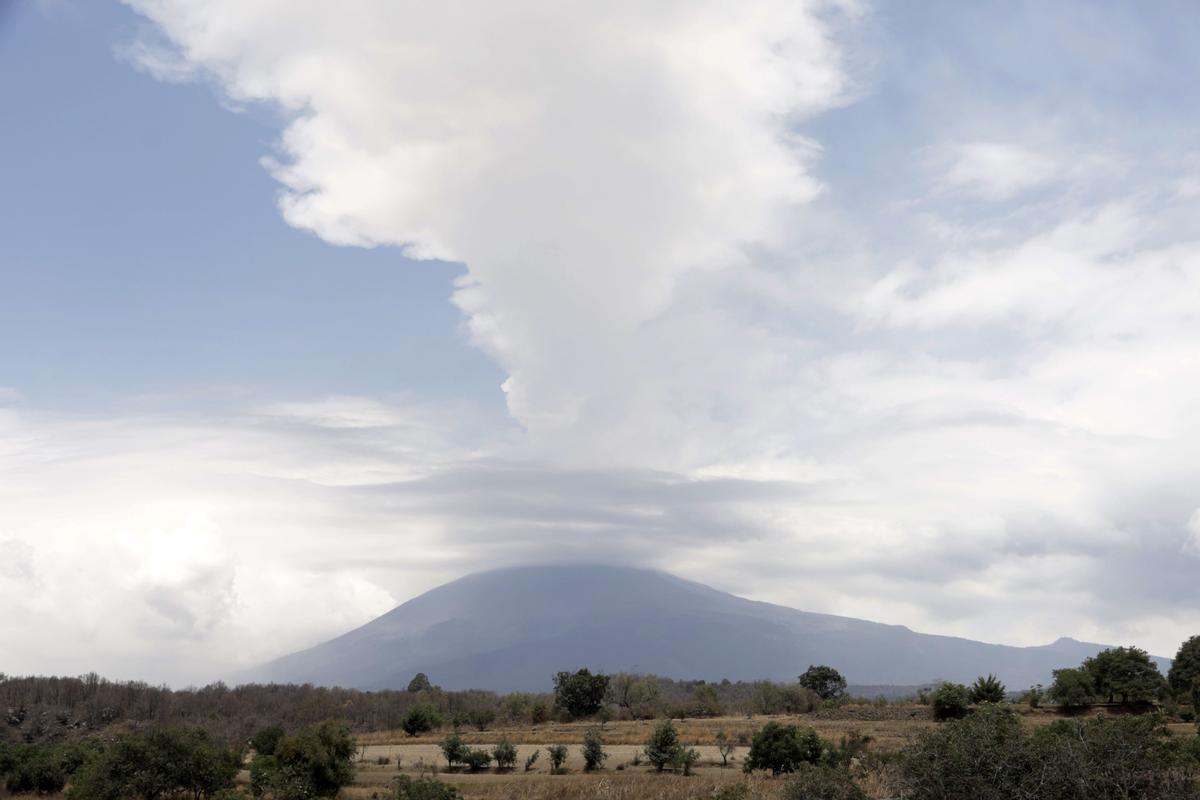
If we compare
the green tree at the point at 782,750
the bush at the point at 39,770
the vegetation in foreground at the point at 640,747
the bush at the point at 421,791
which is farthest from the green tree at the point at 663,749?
the bush at the point at 39,770

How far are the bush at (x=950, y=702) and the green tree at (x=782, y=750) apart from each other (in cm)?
1926

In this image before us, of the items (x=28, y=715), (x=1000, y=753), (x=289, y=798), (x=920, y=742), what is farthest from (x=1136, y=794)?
(x=28, y=715)

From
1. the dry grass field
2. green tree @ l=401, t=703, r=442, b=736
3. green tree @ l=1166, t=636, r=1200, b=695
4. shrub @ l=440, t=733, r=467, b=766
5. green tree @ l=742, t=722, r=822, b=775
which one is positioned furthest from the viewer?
green tree @ l=401, t=703, r=442, b=736

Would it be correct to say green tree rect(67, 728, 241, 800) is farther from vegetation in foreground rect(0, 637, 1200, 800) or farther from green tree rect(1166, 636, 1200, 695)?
green tree rect(1166, 636, 1200, 695)

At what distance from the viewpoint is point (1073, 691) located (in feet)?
152

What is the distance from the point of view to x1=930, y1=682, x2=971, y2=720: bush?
1821 inches

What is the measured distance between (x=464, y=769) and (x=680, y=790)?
46.3 feet

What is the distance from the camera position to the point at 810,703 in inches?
2458

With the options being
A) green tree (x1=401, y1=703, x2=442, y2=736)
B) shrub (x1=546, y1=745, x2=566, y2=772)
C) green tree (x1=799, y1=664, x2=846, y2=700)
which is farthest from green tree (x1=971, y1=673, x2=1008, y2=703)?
green tree (x1=401, y1=703, x2=442, y2=736)

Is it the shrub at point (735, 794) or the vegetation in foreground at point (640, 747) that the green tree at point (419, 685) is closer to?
the vegetation in foreground at point (640, 747)

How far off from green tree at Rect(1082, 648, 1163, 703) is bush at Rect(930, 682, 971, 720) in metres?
7.70

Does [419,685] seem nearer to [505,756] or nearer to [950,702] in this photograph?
[505,756]

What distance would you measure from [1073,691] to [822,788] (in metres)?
37.0

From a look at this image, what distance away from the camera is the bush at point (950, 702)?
152 feet
